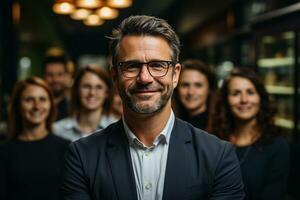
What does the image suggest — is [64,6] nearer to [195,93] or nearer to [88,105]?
[88,105]

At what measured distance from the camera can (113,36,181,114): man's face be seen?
1775mm

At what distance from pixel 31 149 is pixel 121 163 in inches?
58.1

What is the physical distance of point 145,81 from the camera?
1.76m

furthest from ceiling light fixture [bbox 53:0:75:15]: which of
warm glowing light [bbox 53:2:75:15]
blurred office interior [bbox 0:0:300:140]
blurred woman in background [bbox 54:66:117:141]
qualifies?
blurred woman in background [bbox 54:66:117:141]

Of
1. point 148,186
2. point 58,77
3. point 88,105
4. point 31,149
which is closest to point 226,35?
point 58,77

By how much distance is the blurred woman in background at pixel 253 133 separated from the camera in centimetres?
278

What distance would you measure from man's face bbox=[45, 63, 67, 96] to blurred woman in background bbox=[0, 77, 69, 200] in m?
1.15

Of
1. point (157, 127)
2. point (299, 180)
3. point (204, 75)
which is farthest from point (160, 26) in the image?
point (299, 180)

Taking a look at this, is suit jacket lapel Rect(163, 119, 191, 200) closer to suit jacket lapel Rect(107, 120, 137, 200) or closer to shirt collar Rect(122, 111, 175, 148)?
shirt collar Rect(122, 111, 175, 148)

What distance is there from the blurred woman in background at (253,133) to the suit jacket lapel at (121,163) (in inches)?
44.1

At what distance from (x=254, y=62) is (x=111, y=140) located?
380 cm

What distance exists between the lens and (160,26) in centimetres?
185

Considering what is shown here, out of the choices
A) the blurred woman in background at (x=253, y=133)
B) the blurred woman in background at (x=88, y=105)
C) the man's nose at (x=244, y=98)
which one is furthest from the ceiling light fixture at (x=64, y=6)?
the man's nose at (x=244, y=98)

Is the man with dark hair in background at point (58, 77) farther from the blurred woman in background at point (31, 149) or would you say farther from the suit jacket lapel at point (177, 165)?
the suit jacket lapel at point (177, 165)
